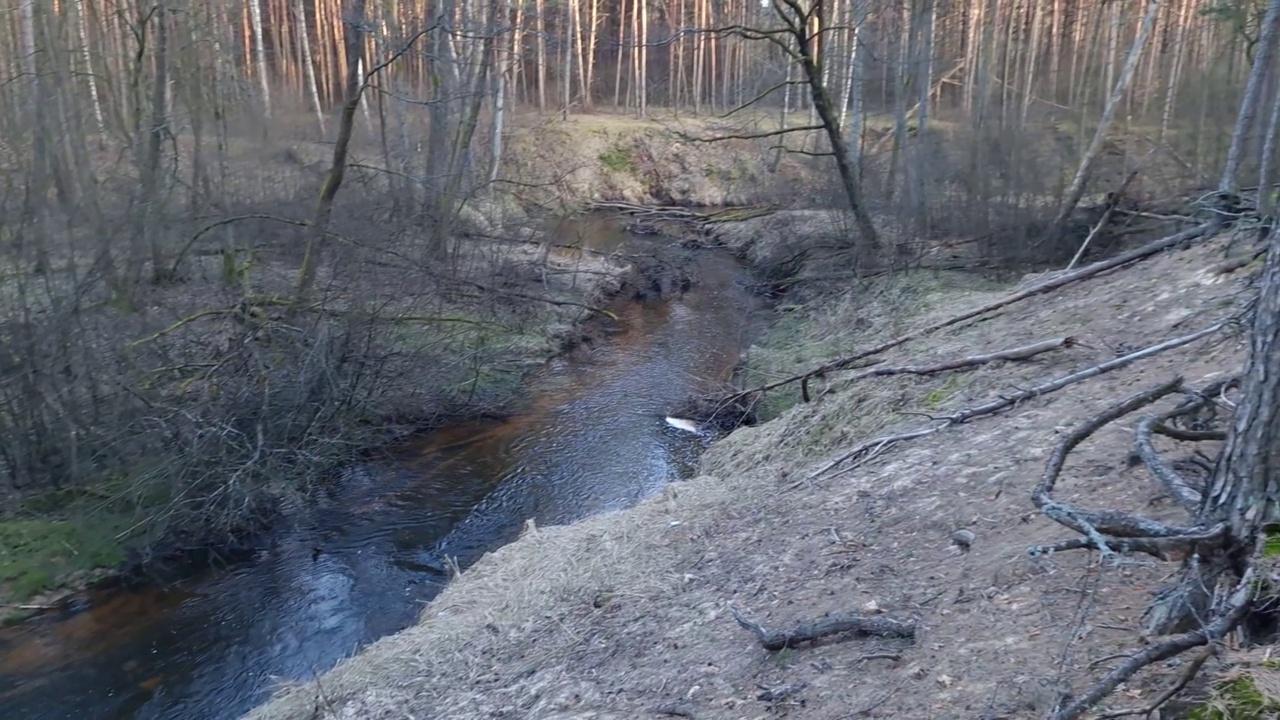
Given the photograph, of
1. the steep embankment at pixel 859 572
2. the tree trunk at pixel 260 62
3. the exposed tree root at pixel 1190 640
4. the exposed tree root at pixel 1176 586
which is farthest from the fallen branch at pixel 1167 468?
the tree trunk at pixel 260 62

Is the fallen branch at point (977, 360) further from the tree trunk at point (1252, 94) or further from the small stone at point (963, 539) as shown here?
the small stone at point (963, 539)

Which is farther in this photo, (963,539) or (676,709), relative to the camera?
(963,539)

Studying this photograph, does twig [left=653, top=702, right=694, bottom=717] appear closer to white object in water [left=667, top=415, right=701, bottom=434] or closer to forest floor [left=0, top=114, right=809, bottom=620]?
forest floor [left=0, top=114, right=809, bottom=620]

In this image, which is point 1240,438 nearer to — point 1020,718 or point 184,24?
point 1020,718

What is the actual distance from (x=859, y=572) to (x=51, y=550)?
810cm

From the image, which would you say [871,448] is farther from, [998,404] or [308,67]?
[308,67]

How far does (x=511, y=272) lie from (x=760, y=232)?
7.79 meters

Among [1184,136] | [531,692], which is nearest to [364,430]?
[531,692]

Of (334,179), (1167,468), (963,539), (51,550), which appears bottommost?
(51,550)

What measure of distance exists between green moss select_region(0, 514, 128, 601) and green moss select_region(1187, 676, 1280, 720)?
9.80m

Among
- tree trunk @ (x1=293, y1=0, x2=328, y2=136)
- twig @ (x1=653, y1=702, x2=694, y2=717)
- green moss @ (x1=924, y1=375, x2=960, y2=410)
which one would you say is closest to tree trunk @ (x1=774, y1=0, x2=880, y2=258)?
green moss @ (x1=924, y1=375, x2=960, y2=410)

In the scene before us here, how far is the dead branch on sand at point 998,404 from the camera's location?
7.08 m

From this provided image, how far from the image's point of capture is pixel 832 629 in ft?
16.0

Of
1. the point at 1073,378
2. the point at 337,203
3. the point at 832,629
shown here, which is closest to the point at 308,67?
the point at 337,203
